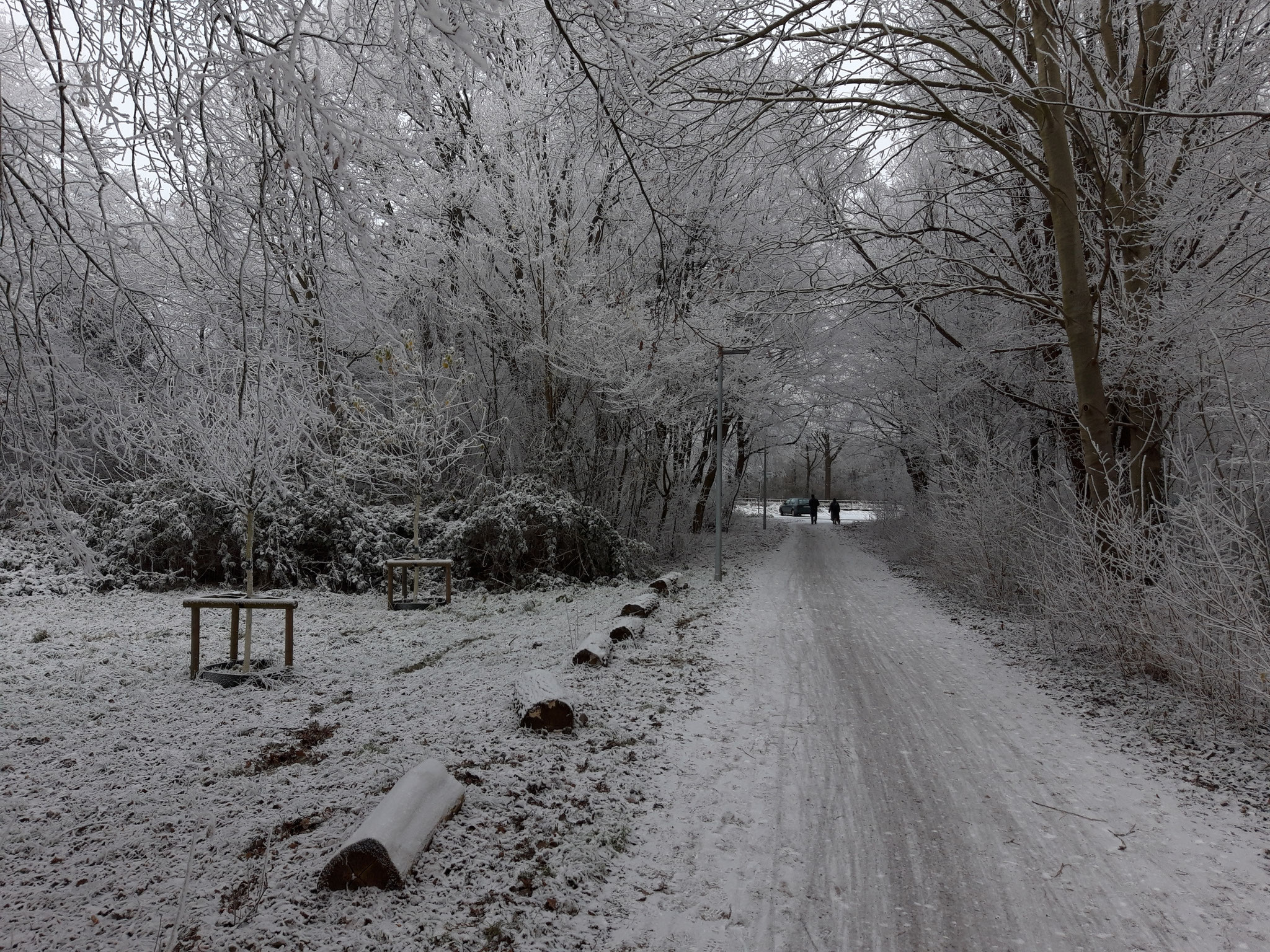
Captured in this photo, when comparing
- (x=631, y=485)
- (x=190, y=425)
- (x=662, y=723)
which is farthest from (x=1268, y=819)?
(x=631, y=485)

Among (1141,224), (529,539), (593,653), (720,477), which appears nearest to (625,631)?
(593,653)

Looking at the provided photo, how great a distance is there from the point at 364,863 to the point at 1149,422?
8.72m

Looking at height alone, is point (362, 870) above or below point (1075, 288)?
below

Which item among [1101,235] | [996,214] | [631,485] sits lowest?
[631,485]

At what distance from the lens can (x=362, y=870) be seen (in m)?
2.84

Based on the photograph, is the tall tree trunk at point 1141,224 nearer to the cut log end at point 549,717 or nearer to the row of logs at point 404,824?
the cut log end at point 549,717

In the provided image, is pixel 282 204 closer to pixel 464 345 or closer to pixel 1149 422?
pixel 1149 422

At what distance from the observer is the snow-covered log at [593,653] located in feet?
20.7

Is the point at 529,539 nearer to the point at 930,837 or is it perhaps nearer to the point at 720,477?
the point at 720,477

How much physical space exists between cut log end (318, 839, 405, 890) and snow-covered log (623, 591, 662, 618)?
5.60m

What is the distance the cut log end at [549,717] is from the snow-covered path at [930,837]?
87 centimetres

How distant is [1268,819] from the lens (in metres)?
3.67

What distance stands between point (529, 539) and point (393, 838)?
9174mm

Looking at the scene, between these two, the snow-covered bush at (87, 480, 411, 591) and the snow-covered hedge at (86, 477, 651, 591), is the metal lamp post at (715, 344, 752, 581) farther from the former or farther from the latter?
the snow-covered bush at (87, 480, 411, 591)
